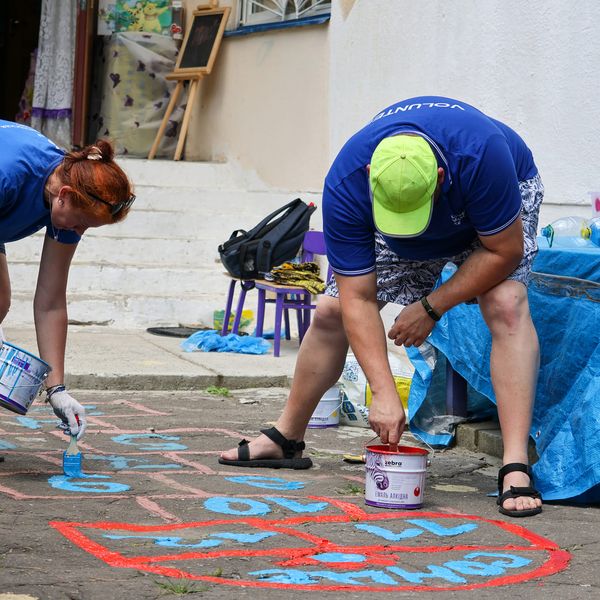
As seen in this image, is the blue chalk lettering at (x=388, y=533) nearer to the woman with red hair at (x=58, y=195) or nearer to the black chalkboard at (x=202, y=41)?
the woman with red hair at (x=58, y=195)

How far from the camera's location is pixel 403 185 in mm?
3381

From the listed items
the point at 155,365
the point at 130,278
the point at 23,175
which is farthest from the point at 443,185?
the point at 130,278

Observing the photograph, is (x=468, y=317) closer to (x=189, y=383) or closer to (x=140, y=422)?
(x=140, y=422)

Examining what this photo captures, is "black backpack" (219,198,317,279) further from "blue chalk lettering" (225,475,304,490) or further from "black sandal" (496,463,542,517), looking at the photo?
"black sandal" (496,463,542,517)

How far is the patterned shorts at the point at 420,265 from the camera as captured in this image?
157 inches

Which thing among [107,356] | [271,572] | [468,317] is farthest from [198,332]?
[271,572]

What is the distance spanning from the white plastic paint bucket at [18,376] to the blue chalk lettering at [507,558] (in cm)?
157

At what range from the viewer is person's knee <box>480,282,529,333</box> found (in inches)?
151

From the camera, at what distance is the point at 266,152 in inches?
386

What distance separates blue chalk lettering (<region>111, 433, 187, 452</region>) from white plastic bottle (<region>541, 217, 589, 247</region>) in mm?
1757

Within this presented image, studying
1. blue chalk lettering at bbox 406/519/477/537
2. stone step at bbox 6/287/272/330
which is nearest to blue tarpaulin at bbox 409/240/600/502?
blue chalk lettering at bbox 406/519/477/537

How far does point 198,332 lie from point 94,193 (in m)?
4.15

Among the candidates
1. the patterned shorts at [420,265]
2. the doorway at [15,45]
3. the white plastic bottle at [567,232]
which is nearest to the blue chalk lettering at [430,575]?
the patterned shorts at [420,265]

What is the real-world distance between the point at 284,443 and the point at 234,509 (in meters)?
0.69
